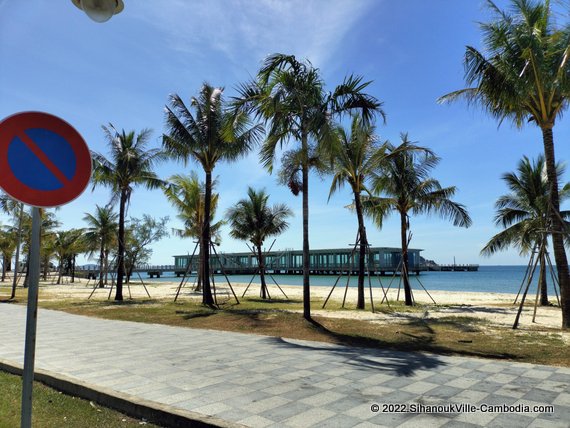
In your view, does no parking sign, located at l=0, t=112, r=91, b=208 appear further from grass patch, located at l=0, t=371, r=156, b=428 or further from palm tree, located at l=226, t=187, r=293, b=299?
palm tree, located at l=226, t=187, r=293, b=299

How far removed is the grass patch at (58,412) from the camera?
14.5ft

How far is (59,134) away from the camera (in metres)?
3.26

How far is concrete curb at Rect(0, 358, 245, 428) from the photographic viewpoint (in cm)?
432

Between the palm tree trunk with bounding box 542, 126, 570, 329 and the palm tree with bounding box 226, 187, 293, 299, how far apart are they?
61.4 ft

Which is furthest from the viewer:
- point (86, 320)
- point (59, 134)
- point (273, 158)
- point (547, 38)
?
point (273, 158)

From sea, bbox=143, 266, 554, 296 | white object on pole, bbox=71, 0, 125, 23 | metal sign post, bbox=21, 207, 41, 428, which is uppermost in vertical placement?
white object on pole, bbox=71, 0, 125, 23

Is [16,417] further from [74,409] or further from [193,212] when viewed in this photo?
[193,212]

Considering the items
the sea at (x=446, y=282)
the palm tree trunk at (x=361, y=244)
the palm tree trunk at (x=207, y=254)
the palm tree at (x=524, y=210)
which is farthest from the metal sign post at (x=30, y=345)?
the sea at (x=446, y=282)

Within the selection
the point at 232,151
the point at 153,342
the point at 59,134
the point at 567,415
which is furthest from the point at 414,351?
the point at 232,151

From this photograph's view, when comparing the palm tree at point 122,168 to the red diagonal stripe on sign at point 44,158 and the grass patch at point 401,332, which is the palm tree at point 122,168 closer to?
the grass patch at point 401,332

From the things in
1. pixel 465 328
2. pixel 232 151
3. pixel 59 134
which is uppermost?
pixel 232 151

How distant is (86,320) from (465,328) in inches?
459

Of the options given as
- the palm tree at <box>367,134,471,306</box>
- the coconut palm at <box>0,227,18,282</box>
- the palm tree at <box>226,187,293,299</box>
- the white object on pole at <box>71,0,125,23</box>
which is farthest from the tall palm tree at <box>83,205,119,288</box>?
the white object on pole at <box>71,0,125,23</box>

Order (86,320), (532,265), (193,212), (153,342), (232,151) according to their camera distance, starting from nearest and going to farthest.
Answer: (153,342) → (532,265) → (86,320) → (232,151) → (193,212)
